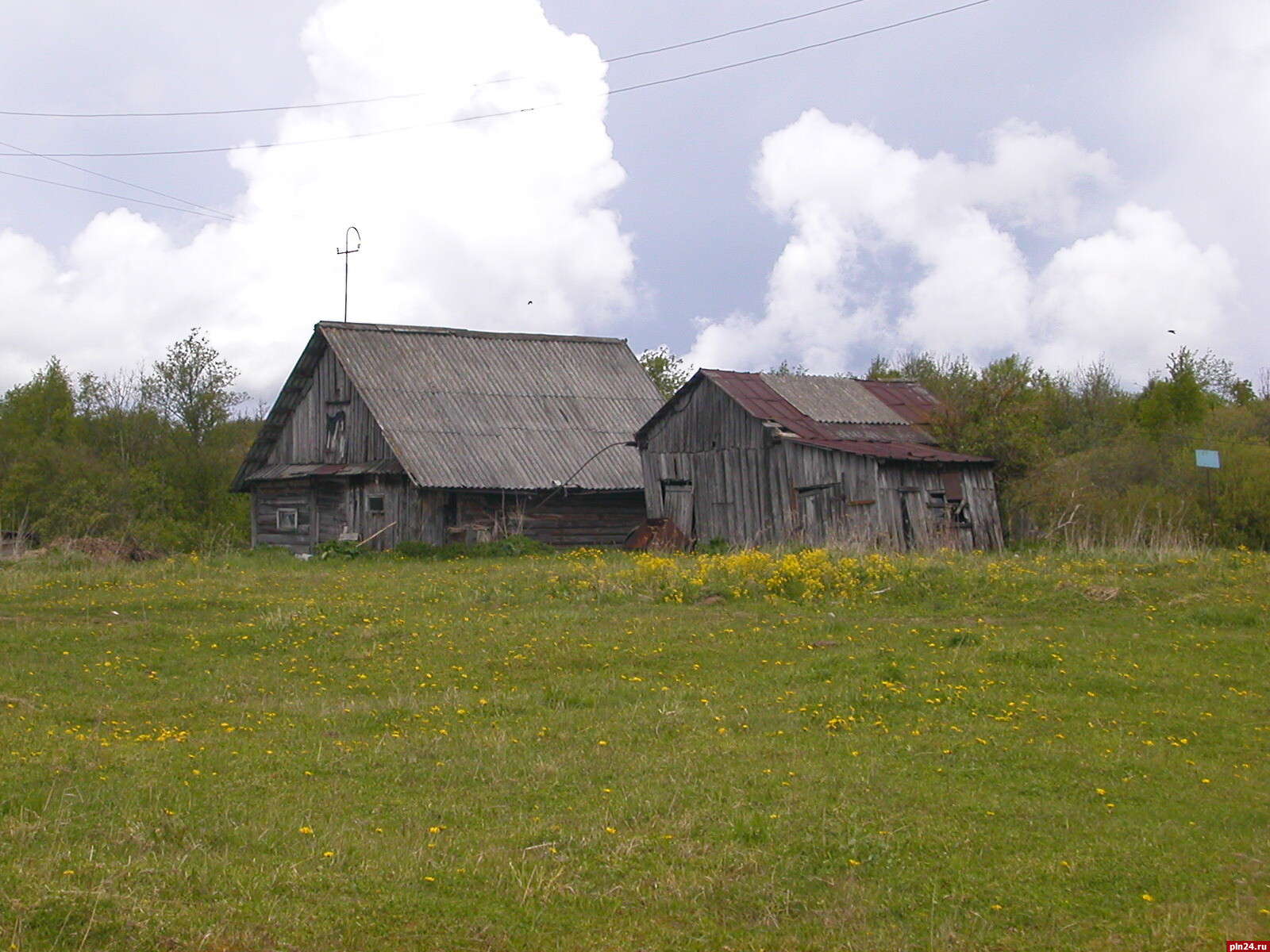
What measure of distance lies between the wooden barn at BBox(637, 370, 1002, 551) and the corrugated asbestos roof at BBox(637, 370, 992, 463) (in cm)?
4

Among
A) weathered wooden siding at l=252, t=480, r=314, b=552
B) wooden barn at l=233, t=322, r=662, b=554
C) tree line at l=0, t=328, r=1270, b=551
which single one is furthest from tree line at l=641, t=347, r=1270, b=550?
weathered wooden siding at l=252, t=480, r=314, b=552

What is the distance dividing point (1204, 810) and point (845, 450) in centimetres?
2056

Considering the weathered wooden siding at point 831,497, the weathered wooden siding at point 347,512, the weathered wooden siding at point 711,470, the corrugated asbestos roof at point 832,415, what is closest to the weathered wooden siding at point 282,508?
the weathered wooden siding at point 347,512

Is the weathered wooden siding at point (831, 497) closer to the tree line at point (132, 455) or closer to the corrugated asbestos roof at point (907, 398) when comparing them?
the corrugated asbestos roof at point (907, 398)

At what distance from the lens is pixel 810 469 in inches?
1168

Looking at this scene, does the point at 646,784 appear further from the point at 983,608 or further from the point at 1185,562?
the point at 1185,562

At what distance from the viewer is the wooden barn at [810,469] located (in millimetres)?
28469

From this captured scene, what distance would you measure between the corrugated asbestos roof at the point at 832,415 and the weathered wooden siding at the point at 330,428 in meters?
7.99

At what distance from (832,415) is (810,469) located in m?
3.36

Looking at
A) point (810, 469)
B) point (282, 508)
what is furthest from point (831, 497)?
point (282, 508)

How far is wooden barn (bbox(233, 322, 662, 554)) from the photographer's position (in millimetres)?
33688

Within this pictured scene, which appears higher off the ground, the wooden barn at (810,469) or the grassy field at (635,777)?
the wooden barn at (810,469)

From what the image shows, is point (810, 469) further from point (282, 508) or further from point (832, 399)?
point (282, 508)

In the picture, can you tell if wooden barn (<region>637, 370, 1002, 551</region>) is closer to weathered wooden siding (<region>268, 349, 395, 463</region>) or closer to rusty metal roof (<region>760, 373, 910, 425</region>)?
rusty metal roof (<region>760, 373, 910, 425</region>)
